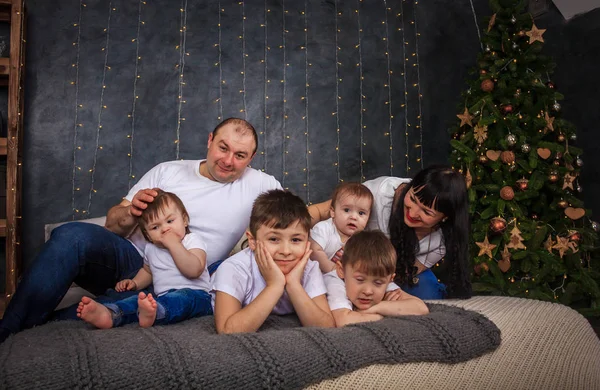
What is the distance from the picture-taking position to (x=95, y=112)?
3.54 meters

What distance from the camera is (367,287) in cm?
174

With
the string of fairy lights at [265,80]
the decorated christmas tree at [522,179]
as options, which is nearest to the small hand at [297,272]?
the decorated christmas tree at [522,179]

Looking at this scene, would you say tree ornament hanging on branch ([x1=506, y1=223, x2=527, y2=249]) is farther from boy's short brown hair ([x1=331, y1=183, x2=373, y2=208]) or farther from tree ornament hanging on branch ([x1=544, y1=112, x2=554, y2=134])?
boy's short brown hair ([x1=331, y1=183, x2=373, y2=208])

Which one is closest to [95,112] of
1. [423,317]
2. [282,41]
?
[282,41]

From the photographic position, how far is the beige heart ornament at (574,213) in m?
3.22

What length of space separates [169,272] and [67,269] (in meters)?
0.35

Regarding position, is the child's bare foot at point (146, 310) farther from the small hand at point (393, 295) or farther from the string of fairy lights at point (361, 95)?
the string of fairy lights at point (361, 95)

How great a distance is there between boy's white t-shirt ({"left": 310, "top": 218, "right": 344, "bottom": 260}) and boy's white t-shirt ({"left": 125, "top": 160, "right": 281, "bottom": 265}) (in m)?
0.31

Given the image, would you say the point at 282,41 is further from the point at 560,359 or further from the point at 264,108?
the point at 560,359

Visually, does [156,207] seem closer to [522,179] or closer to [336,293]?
[336,293]

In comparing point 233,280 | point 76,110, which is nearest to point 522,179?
point 233,280

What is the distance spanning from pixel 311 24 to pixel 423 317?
2.96m

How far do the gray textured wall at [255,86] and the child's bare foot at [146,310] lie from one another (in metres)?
2.16

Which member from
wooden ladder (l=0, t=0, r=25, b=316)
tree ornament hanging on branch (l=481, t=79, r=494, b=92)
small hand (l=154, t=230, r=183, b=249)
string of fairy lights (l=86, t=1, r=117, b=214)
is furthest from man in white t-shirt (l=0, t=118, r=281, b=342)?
tree ornament hanging on branch (l=481, t=79, r=494, b=92)
